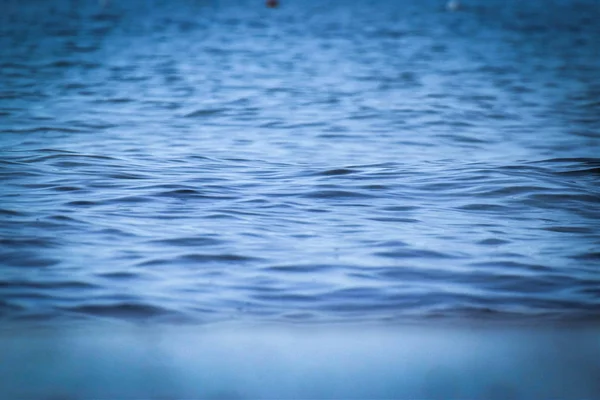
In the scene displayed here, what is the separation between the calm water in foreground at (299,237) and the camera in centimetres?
284

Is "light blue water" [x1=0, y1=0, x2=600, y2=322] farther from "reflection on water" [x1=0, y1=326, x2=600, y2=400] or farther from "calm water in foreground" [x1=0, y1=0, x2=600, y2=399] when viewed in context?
"reflection on water" [x1=0, y1=326, x2=600, y2=400]

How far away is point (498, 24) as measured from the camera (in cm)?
2477

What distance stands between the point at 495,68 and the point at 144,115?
7.03 meters

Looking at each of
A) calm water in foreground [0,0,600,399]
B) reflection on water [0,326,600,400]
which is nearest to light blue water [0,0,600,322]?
calm water in foreground [0,0,600,399]

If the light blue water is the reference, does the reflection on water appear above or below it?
above

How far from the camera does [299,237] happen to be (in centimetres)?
443

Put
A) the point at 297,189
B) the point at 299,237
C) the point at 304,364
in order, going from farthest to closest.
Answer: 1. the point at 297,189
2. the point at 299,237
3. the point at 304,364

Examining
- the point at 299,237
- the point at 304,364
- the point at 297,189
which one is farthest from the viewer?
the point at 297,189

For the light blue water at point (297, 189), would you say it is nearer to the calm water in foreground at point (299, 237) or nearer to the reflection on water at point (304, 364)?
the calm water in foreground at point (299, 237)

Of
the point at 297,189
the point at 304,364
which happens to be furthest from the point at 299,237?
the point at 304,364

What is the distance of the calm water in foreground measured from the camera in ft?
9.32

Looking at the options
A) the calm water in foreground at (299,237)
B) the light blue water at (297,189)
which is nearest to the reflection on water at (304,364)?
the calm water in foreground at (299,237)

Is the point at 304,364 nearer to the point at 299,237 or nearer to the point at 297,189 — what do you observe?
the point at 299,237

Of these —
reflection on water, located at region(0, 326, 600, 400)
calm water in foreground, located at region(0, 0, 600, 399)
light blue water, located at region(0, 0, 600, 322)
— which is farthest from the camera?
light blue water, located at region(0, 0, 600, 322)
